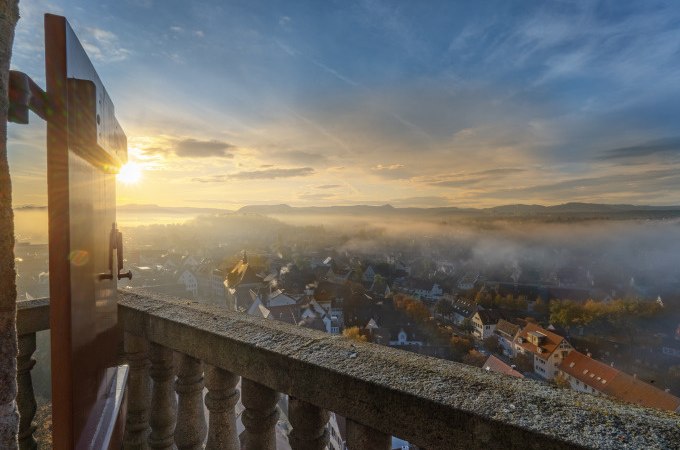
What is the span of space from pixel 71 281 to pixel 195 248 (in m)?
119

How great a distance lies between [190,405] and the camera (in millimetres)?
2109

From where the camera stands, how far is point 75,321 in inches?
53.7

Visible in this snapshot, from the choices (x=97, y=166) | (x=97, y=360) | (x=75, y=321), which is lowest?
(x=97, y=360)

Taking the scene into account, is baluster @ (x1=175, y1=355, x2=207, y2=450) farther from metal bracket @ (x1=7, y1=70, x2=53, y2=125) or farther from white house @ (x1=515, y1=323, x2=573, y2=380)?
white house @ (x1=515, y1=323, x2=573, y2=380)

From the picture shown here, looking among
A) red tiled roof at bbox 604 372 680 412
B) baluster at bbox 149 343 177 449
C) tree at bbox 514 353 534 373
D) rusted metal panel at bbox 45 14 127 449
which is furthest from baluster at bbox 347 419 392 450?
tree at bbox 514 353 534 373

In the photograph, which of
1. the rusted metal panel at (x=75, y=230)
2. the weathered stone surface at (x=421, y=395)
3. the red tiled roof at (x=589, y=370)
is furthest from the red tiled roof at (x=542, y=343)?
the rusted metal panel at (x=75, y=230)

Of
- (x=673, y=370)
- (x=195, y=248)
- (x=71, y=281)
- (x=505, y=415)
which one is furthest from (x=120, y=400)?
(x=195, y=248)

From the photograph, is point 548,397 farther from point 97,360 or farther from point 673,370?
point 673,370

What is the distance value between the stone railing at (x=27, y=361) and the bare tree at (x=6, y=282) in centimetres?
184

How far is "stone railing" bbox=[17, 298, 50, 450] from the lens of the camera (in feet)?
7.63

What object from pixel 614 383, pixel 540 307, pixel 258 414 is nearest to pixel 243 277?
pixel 614 383

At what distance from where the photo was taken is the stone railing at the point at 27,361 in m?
2.32

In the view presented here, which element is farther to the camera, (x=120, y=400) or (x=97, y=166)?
(x=120, y=400)

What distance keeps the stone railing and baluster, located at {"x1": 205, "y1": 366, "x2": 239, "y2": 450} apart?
1319mm
